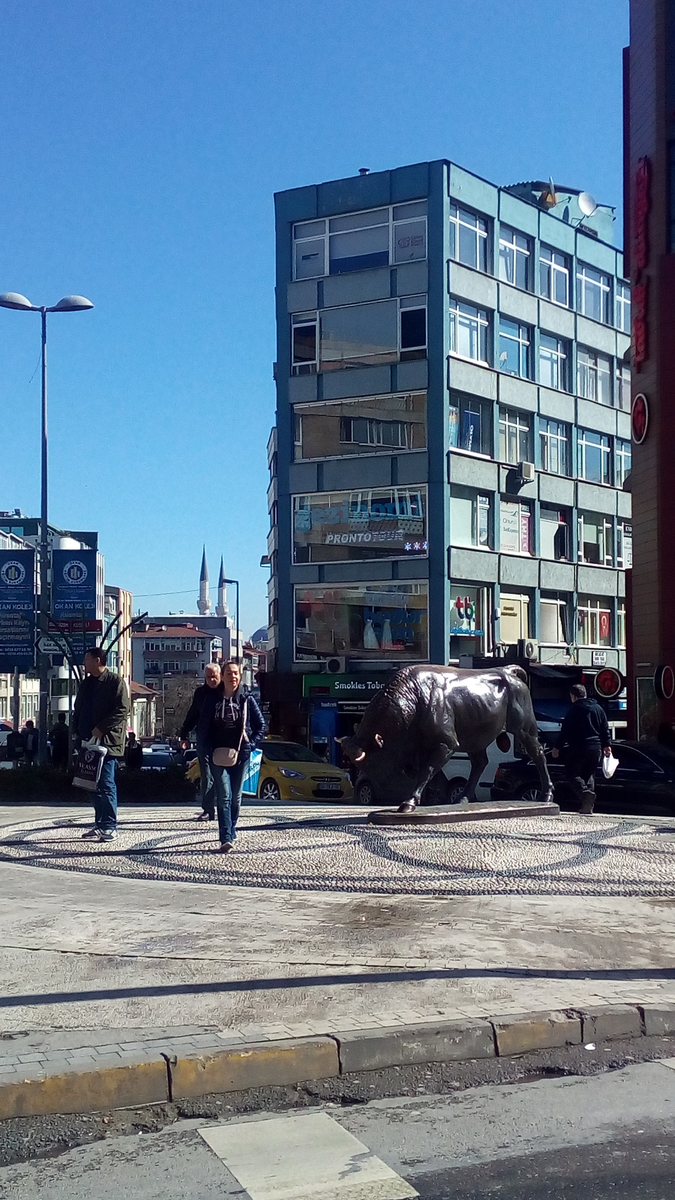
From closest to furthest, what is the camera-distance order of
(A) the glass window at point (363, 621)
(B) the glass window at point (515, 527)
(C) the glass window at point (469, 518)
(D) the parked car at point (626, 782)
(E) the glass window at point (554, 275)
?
(D) the parked car at point (626, 782) < (A) the glass window at point (363, 621) < (C) the glass window at point (469, 518) < (B) the glass window at point (515, 527) < (E) the glass window at point (554, 275)

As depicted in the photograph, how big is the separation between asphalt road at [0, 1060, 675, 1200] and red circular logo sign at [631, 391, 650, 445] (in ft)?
69.9

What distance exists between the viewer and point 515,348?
131 ft

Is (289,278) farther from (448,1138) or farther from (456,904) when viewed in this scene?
(448,1138)

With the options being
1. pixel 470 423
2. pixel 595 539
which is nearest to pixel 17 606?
pixel 470 423

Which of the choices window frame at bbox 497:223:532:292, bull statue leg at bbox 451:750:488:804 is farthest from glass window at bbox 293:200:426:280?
bull statue leg at bbox 451:750:488:804

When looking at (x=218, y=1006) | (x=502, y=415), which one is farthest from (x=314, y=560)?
(x=218, y=1006)

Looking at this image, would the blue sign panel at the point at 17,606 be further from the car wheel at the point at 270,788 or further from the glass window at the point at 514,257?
the glass window at the point at 514,257

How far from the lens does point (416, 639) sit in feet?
118

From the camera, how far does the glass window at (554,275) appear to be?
4125 centimetres

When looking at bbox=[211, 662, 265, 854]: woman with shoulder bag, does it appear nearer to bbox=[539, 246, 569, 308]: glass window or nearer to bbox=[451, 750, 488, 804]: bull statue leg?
bbox=[451, 750, 488, 804]: bull statue leg

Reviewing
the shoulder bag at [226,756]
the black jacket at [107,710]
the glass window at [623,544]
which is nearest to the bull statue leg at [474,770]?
the shoulder bag at [226,756]

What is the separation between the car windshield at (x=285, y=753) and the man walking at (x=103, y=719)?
34.0 ft

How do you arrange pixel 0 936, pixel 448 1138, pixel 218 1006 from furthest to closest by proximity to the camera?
pixel 0 936, pixel 218 1006, pixel 448 1138

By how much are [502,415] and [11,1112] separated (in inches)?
1407
